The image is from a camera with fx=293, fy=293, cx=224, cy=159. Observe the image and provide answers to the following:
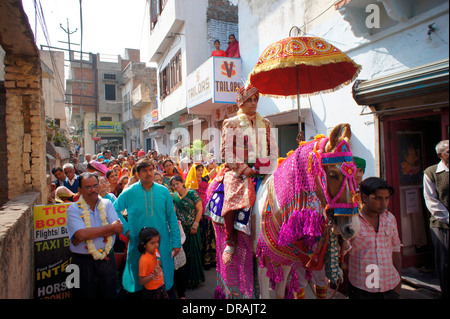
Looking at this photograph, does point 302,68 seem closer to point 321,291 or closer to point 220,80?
point 321,291

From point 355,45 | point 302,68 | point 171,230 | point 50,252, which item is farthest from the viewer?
point 355,45

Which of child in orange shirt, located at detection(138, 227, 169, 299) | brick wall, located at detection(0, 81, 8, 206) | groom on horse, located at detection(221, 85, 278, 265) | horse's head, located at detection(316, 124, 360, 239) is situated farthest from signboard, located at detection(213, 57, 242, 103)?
horse's head, located at detection(316, 124, 360, 239)

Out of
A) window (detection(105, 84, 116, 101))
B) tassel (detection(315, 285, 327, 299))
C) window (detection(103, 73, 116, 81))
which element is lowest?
tassel (detection(315, 285, 327, 299))

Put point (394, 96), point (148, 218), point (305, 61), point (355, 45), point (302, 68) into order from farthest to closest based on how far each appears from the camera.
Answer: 1. point (355, 45)
2. point (302, 68)
3. point (394, 96)
4. point (305, 61)
5. point (148, 218)

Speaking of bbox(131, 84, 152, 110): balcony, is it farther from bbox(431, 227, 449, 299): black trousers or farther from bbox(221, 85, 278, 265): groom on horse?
bbox(431, 227, 449, 299): black trousers

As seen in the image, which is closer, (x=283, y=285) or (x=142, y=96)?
(x=283, y=285)

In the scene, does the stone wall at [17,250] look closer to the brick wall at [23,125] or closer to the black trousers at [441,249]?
the brick wall at [23,125]

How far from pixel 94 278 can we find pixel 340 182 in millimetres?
2628

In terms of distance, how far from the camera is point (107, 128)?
113 ft

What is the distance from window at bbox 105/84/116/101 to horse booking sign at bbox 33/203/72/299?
3649 cm

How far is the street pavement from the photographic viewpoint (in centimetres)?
409

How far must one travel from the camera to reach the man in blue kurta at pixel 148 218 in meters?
3.37

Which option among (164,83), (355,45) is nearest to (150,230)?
(355,45)

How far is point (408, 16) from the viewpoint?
4.19 m
